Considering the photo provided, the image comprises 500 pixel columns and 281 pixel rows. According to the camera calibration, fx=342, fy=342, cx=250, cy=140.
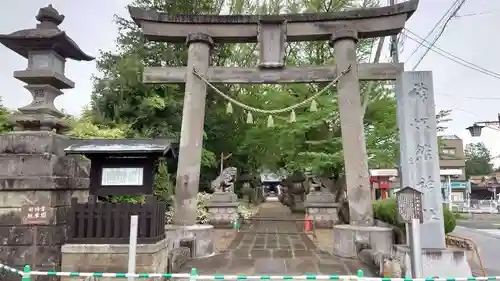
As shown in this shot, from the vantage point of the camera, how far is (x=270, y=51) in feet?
34.5

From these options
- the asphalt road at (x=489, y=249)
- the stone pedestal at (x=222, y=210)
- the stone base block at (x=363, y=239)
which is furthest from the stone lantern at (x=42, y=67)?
the asphalt road at (x=489, y=249)

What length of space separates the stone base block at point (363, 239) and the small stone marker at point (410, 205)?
300cm

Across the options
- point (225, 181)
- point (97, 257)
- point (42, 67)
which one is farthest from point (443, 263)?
point (225, 181)

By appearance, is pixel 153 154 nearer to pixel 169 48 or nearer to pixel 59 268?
pixel 59 268

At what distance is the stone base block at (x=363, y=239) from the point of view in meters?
9.10

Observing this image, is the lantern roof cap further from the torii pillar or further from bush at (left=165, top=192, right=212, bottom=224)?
bush at (left=165, top=192, right=212, bottom=224)

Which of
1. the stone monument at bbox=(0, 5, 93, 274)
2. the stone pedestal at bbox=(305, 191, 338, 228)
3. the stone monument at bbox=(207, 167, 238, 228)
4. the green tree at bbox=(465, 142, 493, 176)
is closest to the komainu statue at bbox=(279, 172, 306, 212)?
the stone pedestal at bbox=(305, 191, 338, 228)

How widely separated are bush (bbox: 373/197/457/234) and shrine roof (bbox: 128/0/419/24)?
5.78 m

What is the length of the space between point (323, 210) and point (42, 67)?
13.5 meters

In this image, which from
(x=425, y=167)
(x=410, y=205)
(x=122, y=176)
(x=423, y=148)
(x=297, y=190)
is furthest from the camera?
(x=297, y=190)

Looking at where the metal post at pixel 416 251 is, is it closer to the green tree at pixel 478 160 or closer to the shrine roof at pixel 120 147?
the shrine roof at pixel 120 147

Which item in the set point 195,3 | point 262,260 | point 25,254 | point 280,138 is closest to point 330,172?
point 280,138

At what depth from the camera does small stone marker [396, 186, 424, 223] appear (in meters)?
5.95

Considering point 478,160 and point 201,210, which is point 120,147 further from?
point 478,160
